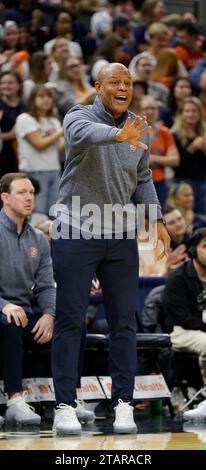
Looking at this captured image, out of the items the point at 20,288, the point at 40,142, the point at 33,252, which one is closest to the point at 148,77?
the point at 40,142

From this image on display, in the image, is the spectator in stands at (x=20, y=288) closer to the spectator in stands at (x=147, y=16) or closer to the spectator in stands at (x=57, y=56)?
the spectator in stands at (x=57, y=56)

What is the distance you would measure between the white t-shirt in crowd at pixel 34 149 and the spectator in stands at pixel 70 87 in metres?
1.29

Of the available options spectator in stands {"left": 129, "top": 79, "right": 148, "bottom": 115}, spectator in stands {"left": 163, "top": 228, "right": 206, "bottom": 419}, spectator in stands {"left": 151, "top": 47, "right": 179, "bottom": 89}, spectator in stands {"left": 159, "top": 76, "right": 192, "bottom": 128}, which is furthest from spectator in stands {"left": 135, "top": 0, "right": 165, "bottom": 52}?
spectator in stands {"left": 163, "top": 228, "right": 206, "bottom": 419}

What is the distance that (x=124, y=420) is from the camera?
6215 millimetres

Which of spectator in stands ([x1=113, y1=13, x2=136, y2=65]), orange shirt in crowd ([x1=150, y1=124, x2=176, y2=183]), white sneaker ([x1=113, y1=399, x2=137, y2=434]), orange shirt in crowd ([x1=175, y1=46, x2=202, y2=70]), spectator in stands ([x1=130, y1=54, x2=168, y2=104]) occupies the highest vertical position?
spectator in stands ([x1=113, y1=13, x2=136, y2=65])

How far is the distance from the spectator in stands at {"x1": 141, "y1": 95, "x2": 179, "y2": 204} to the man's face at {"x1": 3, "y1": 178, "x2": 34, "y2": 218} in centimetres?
439

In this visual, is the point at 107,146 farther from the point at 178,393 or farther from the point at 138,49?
the point at 138,49

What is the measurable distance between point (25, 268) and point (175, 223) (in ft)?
10.2

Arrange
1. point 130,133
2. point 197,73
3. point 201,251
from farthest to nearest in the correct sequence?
point 197,73 < point 201,251 < point 130,133

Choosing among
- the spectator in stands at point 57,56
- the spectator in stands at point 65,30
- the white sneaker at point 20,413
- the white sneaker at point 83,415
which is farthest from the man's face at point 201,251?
the spectator in stands at point 65,30

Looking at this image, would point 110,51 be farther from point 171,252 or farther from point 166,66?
point 171,252

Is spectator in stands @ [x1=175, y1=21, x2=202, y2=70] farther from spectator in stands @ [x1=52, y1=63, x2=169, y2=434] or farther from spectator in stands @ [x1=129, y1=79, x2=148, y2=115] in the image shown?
spectator in stands @ [x1=52, y1=63, x2=169, y2=434]

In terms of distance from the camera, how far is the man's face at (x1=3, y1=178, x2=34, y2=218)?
7.25 metres
